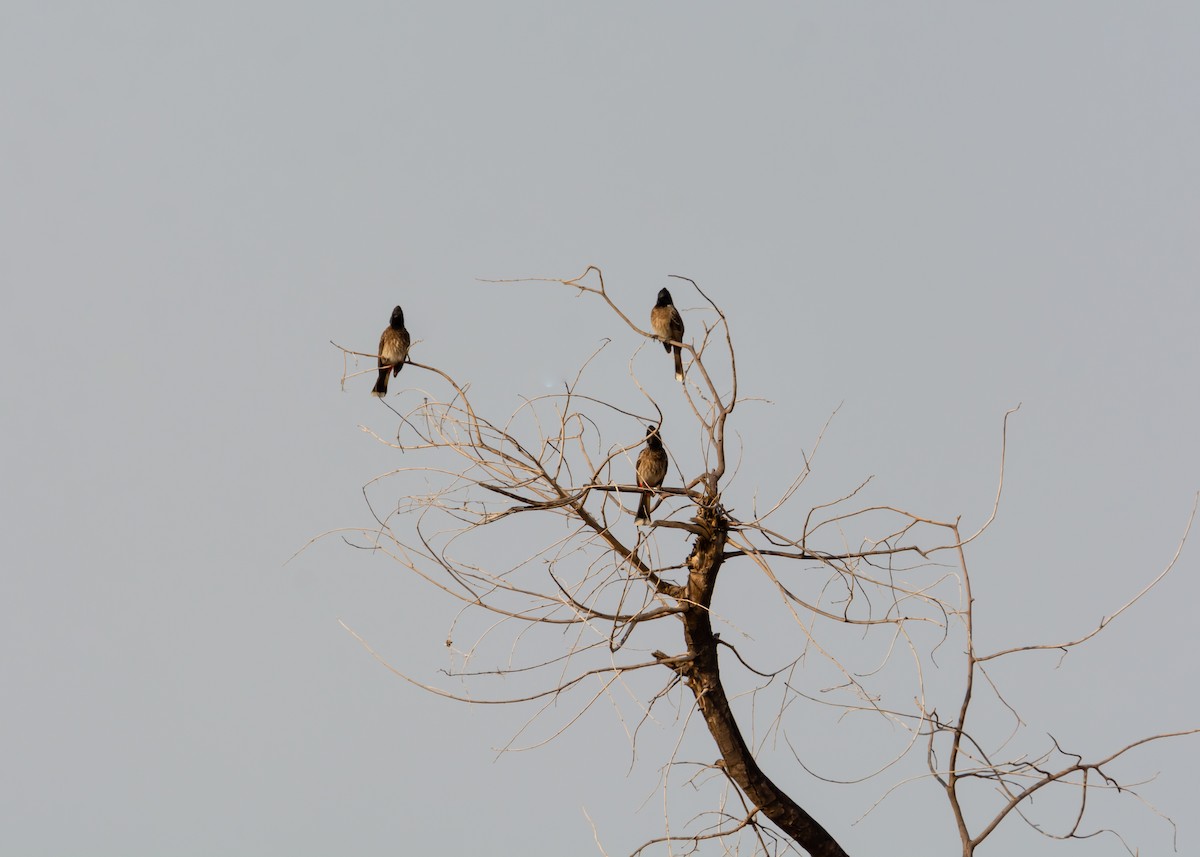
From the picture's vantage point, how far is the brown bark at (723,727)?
13.7 ft

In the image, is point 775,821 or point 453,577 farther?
point 775,821

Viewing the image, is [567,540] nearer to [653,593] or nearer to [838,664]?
[653,593]

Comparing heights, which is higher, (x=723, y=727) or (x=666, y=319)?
(x=666, y=319)

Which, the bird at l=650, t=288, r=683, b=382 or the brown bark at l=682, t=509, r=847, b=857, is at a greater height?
the bird at l=650, t=288, r=683, b=382

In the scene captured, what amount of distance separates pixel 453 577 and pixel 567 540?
0.36 m

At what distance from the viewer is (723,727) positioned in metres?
4.24

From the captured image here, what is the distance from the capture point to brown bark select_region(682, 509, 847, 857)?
4164 millimetres

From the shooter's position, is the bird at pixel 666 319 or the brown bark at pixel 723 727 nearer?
the brown bark at pixel 723 727

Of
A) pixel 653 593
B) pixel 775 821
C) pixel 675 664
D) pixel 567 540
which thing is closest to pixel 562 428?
pixel 567 540

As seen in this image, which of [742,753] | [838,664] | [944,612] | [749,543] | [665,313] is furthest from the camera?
[665,313]

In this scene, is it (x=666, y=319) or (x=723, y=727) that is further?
(x=666, y=319)

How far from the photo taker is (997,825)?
12.6ft

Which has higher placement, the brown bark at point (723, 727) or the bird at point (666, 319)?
the bird at point (666, 319)

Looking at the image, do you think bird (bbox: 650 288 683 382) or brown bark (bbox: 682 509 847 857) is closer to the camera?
brown bark (bbox: 682 509 847 857)
